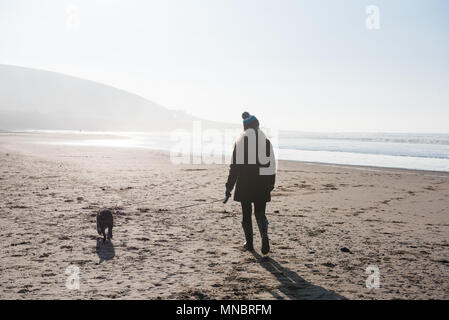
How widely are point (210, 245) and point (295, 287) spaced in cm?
192

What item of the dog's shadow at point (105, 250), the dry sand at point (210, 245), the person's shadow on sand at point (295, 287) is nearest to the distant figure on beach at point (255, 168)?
the person's shadow on sand at point (295, 287)

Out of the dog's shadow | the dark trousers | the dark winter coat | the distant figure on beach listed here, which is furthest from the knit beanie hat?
the dog's shadow

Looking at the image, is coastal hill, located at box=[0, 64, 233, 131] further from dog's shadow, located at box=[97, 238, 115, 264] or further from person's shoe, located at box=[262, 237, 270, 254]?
person's shoe, located at box=[262, 237, 270, 254]

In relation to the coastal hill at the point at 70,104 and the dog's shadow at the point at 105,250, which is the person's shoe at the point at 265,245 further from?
the coastal hill at the point at 70,104

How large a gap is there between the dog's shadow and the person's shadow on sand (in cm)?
232

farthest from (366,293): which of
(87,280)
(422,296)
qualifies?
(87,280)

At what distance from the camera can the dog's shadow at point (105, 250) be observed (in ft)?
15.9

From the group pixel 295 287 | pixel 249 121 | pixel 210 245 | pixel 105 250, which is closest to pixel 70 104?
pixel 105 250

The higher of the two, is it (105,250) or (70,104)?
(70,104)

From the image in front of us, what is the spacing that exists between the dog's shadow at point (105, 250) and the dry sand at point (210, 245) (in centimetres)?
2

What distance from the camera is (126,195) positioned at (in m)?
9.59

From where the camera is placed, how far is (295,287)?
398 centimetres

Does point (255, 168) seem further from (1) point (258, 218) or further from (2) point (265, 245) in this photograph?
(2) point (265, 245)
